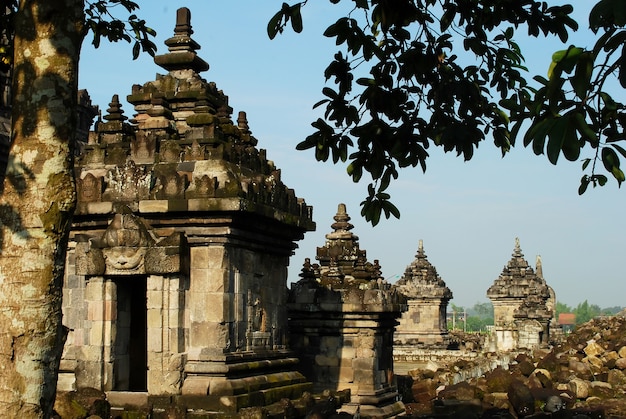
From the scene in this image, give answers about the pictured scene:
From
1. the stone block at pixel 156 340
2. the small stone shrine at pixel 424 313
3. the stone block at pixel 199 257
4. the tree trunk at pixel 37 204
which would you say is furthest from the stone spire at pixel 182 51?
the small stone shrine at pixel 424 313

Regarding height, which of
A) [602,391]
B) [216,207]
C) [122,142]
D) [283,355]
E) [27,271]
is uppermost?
[122,142]

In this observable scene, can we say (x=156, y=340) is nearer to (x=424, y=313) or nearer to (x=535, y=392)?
(x=535, y=392)

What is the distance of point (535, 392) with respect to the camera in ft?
51.1

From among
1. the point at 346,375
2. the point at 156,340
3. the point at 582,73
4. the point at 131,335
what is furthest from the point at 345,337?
the point at 582,73

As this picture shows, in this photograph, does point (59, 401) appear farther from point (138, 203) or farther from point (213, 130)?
point (213, 130)

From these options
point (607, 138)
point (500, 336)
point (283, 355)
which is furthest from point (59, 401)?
point (500, 336)

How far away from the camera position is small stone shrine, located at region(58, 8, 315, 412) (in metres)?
8.93

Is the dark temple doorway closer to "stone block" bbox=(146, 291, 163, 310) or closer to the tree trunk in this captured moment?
"stone block" bbox=(146, 291, 163, 310)

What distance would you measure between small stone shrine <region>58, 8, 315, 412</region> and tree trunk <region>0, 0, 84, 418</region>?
3401 mm

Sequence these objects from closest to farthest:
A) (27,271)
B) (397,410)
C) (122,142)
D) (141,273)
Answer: (27,271) → (141,273) → (122,142) → (397,410)

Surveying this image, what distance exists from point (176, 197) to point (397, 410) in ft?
19.3

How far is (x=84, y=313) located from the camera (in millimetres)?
9305

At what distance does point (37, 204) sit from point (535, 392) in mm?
11988

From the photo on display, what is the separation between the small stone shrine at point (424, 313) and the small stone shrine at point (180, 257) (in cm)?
2616
